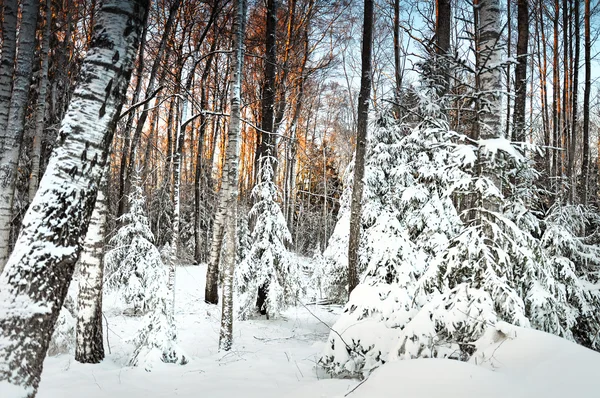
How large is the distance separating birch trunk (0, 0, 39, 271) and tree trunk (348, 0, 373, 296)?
6927 millimetres

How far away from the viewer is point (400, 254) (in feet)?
19.0

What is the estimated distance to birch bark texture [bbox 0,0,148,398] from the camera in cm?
232

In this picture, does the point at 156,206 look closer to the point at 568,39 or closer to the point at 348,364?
the point at 348,364

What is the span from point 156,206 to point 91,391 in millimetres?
19652

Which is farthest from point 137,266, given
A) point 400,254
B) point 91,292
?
point 400,254

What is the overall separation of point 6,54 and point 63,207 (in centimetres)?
501

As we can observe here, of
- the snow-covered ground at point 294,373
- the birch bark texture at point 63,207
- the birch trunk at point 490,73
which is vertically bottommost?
the snow-covered ground at point 294,373

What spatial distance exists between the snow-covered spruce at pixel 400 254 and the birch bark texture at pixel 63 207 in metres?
3.40

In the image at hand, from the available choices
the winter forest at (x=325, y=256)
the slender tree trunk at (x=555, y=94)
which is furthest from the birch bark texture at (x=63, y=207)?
the slender tree trunk at (x=555, y=94)

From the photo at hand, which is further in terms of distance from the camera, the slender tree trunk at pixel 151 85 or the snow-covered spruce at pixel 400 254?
the slender tree trunk at pixel 151 85

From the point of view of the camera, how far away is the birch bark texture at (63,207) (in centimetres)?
232

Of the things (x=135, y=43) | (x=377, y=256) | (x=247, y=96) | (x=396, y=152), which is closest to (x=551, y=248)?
(x=377, y=256)

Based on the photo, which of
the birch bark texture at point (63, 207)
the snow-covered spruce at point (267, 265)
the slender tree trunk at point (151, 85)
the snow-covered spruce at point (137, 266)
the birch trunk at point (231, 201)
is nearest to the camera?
the birch bark texture at point (63, 207)

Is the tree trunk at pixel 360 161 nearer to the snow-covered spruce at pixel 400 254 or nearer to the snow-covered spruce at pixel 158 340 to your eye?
the snow-covered spruce at pixel 400 254
